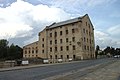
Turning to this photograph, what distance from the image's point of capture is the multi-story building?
73.3m

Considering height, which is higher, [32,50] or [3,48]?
[3,48]

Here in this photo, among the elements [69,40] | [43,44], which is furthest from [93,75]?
[43,44]

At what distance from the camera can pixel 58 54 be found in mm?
80250

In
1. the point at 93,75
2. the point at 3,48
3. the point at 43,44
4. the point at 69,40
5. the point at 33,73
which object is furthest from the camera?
the point at 3,48

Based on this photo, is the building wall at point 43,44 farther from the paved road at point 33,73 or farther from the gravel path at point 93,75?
the gravel path at point 93,75

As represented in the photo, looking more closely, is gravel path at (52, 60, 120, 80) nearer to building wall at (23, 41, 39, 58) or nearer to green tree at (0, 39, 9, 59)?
building wall at (23, 41, 39, 58)

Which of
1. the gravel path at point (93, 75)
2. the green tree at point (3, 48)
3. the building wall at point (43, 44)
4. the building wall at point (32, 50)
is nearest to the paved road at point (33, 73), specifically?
the gravel path at point (93, 75)

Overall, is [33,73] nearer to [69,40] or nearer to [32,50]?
[69,40]

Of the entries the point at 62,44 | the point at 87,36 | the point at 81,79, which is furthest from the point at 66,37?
the point at 81,79

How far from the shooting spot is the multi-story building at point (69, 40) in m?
73.3

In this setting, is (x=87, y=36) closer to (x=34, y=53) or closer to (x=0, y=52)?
(x=34, y=53)

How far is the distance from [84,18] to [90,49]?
41.7 feet

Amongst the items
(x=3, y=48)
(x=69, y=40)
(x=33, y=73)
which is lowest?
(x=33, y=73)

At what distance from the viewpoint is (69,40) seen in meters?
76.4
